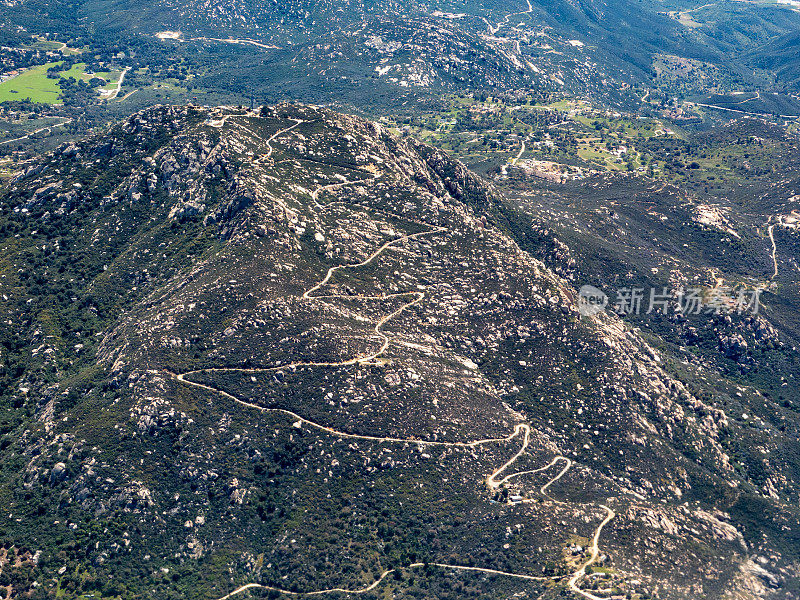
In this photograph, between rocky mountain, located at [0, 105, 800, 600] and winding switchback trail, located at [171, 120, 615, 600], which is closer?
winding switchback trail, located at [171, 120, 615, 600]

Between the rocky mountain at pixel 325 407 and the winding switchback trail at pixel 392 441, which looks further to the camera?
the rocky mountain at pixel 325 407

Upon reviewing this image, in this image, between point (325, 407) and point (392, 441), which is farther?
point (325, 407)

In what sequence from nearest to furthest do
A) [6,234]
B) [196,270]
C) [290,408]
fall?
[290,408] → [196,270] → [6,234]

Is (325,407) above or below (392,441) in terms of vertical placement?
above

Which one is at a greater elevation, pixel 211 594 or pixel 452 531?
pixel 452 531

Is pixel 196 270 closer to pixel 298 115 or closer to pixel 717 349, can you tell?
pixel 298 115

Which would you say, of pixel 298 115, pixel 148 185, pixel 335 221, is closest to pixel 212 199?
pixel 148 185

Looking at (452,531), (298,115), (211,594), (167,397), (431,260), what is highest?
Answer: (298,115)

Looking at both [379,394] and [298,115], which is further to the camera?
[298,115]
